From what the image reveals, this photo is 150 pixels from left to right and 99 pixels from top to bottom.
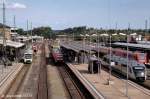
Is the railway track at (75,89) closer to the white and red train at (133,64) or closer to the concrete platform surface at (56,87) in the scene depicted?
the concrete platform surface at (56,87)

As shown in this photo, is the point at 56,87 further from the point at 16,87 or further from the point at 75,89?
the point at 16,87

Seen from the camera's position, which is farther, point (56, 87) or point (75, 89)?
point (56, 87)

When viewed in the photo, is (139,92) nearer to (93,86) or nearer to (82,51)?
(93,86)

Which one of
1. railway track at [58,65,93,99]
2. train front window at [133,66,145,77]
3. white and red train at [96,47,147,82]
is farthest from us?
white and red train at [96,47,147,82]

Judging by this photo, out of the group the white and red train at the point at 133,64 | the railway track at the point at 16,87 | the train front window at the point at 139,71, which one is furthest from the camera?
the white and red train at the point at 133,64

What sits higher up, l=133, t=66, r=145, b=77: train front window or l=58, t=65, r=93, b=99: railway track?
l=133, t=66, r=145, b=77: train front window

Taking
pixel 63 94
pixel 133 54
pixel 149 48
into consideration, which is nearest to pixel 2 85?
pixel 63 94

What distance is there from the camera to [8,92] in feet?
131

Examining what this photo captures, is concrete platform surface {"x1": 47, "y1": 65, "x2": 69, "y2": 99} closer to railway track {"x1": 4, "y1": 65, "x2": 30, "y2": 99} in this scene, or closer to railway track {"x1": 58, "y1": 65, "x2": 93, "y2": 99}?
railway track {"x1": 58, "y1": 65, "x2": 93, "y2": 99}

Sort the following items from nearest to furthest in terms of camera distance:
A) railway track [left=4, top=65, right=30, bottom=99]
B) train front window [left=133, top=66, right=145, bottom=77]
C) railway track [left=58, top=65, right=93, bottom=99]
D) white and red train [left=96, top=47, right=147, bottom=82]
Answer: railway track [left=58, top=65, right=93, bottom=99] < railway track [left=4, top=65, right=30, bottom=99] < train front window [left=133, top=66, right=145, bottom=77] < white and red train [left=96, top=47, right=147, bottom=82]

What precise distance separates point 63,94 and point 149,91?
26.7 feet

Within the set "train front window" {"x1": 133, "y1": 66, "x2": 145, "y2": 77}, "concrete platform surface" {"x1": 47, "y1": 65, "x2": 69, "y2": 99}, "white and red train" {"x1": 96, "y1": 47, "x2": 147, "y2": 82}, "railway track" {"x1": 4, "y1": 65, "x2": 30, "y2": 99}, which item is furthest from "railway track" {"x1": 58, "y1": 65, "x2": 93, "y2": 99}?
"train front window" {"x1": 133, "y1": 66, "x2": 145, "y2": 77}

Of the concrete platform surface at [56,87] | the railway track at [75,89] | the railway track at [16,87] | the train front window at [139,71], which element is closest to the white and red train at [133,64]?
the train front window at [139,71]

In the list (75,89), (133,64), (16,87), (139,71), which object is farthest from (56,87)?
(133,64)
